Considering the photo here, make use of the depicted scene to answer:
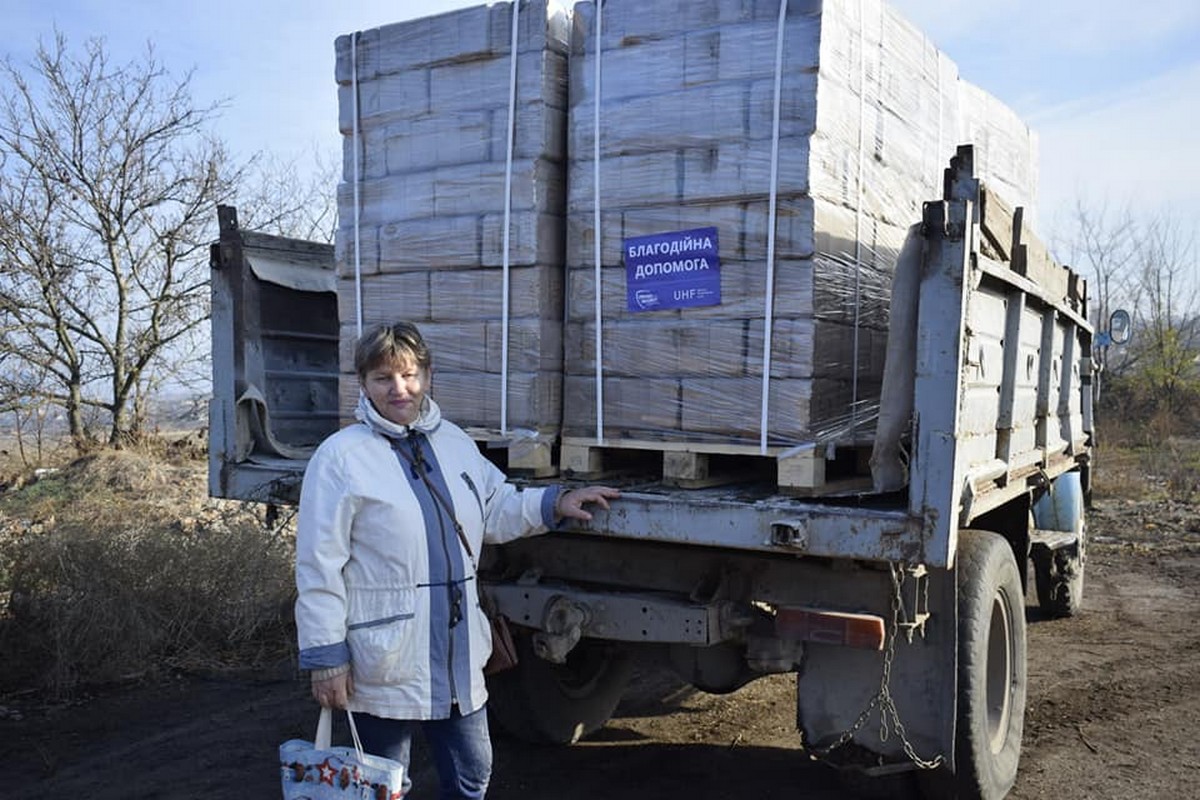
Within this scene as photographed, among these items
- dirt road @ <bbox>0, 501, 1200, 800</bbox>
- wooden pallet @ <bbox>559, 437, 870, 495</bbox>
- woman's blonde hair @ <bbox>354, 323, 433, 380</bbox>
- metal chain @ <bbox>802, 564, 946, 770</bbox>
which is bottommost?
dirt road @ <bbox>0, 501, 1200, 800</bbox>

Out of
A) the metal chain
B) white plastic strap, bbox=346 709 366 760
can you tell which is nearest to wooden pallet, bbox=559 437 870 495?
the metal chain

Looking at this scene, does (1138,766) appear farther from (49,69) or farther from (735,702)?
(49,69)

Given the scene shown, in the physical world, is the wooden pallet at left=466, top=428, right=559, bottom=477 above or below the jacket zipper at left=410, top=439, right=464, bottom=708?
above

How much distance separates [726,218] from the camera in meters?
3.19

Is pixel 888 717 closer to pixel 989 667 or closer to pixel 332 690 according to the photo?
pixel 989 667

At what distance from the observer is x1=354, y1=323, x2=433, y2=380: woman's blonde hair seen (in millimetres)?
2689

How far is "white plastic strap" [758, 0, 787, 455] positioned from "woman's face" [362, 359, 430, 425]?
106 cm

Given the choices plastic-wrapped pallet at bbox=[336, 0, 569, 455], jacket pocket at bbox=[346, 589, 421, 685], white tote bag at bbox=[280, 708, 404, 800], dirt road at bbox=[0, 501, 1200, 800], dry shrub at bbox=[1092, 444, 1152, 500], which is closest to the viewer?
white tote bag at bbox=[280, 708, 404, 800]

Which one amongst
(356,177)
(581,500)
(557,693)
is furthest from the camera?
(557,693)

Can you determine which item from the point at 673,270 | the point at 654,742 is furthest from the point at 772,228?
the point at 654,742

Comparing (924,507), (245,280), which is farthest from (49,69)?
(924,507)

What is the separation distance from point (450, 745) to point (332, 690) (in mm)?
408

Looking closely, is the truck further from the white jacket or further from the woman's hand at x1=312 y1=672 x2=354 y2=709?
the woman's hand at x1=312 y1=672 x2=354 y2=709

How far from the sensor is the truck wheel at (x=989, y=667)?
10.5 ft
